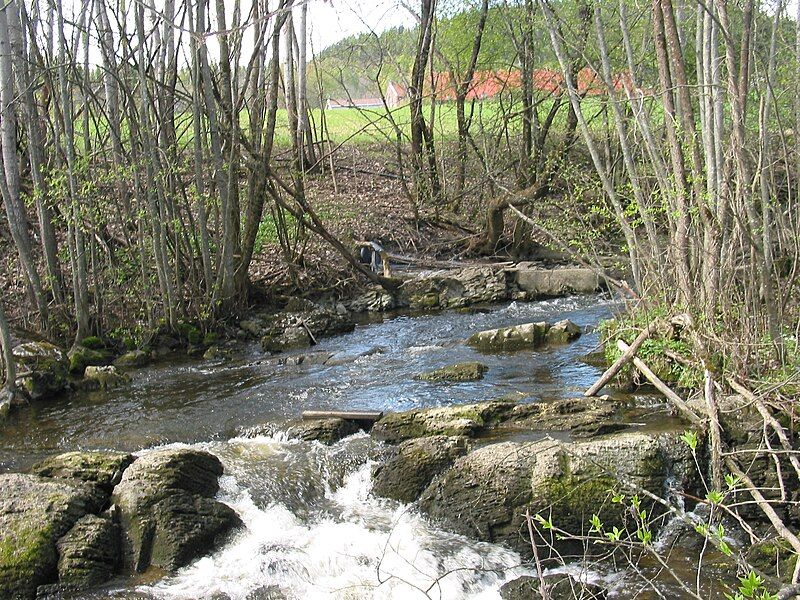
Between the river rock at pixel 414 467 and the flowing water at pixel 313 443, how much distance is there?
0.42 ft

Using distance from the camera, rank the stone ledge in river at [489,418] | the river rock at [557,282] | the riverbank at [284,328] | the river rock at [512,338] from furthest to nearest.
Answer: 1. the river rock at [557,282]
2. the river rock at [512,338]
3. the riverbank at [284,328]
4. the stone ledge in river at [489,418]

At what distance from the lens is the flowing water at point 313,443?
238 inches

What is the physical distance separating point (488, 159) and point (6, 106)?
11356mm

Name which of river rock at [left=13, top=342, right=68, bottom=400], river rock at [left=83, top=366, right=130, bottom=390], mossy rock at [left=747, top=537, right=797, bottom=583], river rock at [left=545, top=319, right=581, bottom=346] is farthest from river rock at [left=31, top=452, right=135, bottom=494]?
river rock at [left=545, top=319, right=581, bottom=346]

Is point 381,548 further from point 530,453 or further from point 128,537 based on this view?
point 128,537

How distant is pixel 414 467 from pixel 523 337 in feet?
14.7

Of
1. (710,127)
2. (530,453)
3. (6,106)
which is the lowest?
(530,453)

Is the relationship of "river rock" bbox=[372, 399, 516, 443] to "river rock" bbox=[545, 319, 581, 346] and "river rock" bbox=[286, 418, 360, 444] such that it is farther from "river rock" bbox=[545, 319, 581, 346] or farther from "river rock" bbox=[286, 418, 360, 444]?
"river rock" bbox=[545, 319, 581, 346]

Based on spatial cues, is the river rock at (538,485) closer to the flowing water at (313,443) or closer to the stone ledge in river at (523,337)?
the flowing water at (313,443)

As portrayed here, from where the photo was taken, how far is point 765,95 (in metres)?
7.17

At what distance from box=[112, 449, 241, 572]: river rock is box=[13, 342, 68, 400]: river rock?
150 inches

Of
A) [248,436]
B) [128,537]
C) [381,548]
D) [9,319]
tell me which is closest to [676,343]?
[381,548]

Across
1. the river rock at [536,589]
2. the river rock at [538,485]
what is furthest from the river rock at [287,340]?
the river rock at [536,589]

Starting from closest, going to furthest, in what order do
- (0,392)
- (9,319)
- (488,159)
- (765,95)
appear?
1. (765,95)
2. (0,392)
3. (9,319)
4. (488,159)
